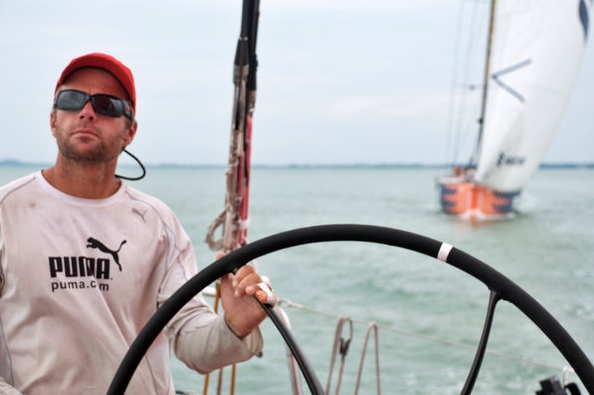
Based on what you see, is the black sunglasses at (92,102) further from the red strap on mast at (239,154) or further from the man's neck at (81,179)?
the red strap on mast at (239,154)

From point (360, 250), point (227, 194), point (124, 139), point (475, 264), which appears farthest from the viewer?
point (360, 250)

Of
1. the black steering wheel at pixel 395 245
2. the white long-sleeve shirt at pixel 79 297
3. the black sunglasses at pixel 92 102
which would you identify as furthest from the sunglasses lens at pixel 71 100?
the black steering wheel at pixel 395 245

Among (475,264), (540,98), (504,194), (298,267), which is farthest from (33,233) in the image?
(504,194)

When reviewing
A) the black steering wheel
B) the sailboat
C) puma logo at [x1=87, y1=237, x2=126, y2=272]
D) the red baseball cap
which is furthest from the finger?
the sailboat

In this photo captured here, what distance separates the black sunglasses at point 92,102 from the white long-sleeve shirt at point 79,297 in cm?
11

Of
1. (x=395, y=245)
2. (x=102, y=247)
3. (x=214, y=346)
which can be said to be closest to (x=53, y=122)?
(x=102, y=247)

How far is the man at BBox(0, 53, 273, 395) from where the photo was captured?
3.50 feet

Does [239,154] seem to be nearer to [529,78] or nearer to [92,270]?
[92,270]

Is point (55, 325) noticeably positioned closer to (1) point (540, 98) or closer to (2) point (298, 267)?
(2) point (298, 267)

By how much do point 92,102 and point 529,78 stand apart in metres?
17.4

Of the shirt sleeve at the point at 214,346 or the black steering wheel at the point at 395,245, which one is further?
the shirt sleeve at the point at 214,346

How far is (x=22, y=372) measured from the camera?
107cm

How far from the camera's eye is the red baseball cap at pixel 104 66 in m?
1.14

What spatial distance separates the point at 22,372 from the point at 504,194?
19.8 m
